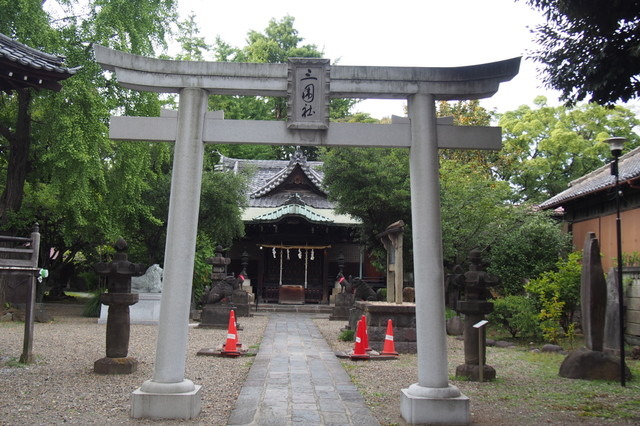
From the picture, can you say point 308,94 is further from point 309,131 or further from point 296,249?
point 296,249

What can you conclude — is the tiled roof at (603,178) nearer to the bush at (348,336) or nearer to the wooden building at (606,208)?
the wooden building at (606,208)

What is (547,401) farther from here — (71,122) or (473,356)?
(71,122)

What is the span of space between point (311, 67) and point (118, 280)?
5037mm

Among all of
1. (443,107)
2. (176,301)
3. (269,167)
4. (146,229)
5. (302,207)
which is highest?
(443,107)

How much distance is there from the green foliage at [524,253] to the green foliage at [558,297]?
280 centimetres

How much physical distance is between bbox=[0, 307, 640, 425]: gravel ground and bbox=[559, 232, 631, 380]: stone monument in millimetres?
339

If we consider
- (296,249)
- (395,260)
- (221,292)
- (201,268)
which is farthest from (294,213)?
(395,260)

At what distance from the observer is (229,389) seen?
25.7 ft

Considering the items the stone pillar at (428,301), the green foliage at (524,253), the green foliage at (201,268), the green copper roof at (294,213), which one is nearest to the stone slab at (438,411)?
the stone pillar at (428,301)

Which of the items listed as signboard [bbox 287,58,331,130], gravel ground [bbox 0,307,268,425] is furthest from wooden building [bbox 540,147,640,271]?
→ gravel ground [bbox 0,307,268,425]

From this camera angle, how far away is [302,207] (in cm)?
2597

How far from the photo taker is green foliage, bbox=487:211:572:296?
698 inches

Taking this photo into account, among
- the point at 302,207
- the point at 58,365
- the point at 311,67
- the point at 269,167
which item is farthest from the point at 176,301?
the point at 269,167

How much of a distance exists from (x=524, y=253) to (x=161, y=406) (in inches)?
580
